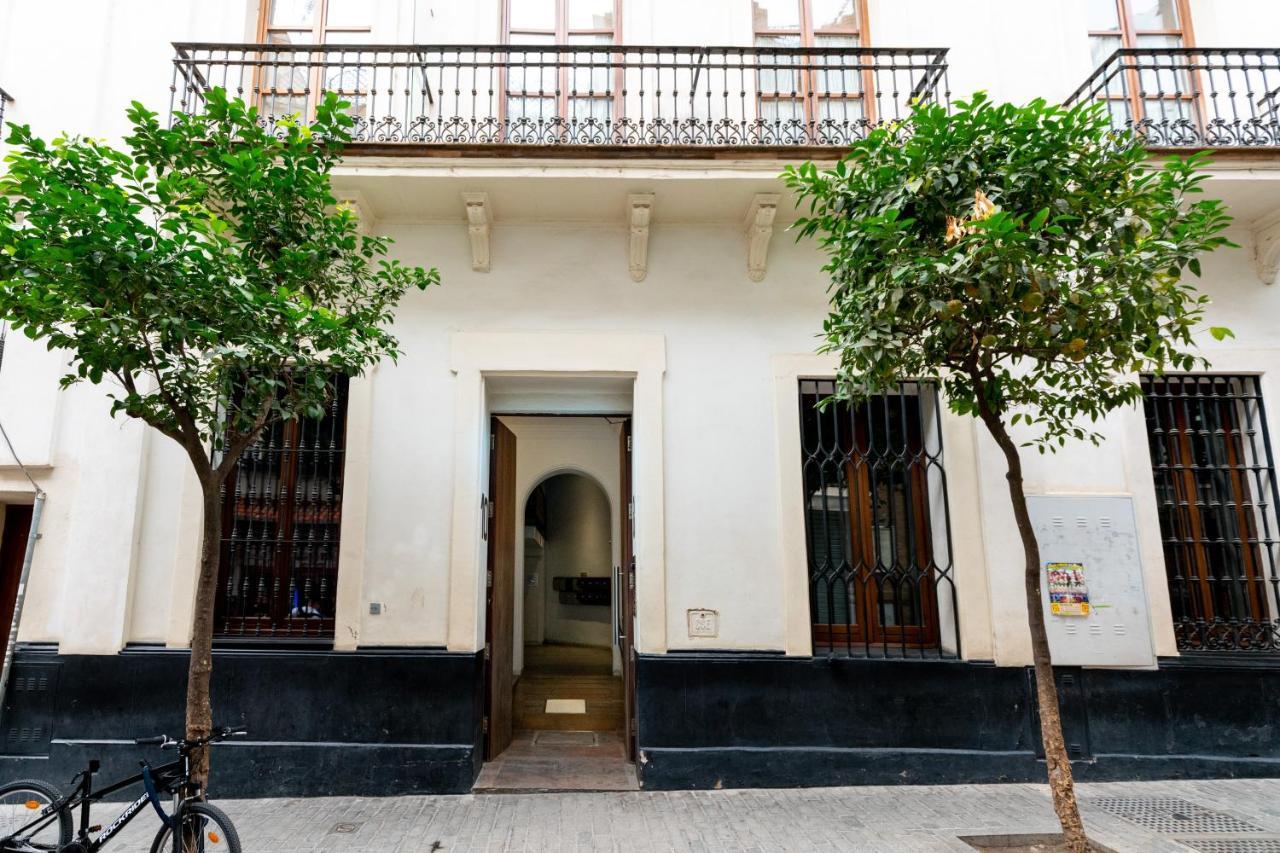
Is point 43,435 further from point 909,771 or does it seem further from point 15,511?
point 909,771

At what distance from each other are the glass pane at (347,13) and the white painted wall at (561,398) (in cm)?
54

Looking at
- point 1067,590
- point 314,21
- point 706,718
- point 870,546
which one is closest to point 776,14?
point 314,21

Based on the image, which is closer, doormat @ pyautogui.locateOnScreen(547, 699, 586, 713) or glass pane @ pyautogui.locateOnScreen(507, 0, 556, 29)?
glass pane @ pyautogui.locateOnScreen(507, 0, 556, 29)

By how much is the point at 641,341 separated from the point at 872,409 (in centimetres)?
213

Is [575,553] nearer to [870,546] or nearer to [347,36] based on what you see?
[870,546]

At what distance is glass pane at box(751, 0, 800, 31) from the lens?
686cm

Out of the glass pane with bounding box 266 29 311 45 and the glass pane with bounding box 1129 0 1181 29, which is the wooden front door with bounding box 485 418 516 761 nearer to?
the glass pane with bounding box 266 29 311 45

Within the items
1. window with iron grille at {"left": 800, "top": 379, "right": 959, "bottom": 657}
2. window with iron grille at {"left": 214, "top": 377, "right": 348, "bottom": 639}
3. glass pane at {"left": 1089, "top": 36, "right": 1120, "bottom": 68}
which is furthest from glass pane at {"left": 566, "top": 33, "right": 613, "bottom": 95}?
glass pane at {"left": 1089, "top": 36, "right": 1120, "bottom": 68}

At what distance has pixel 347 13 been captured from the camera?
6863 mm

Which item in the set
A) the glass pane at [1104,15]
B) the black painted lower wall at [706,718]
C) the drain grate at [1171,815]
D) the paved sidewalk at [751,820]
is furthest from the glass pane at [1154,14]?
the drain grate at [1171,815]

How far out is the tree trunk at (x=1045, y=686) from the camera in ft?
12.6

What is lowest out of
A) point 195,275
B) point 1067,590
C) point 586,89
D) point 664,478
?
point 1067,590

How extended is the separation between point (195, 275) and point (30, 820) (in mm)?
3044

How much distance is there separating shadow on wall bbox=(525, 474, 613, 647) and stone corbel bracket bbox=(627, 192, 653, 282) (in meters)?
7.30
